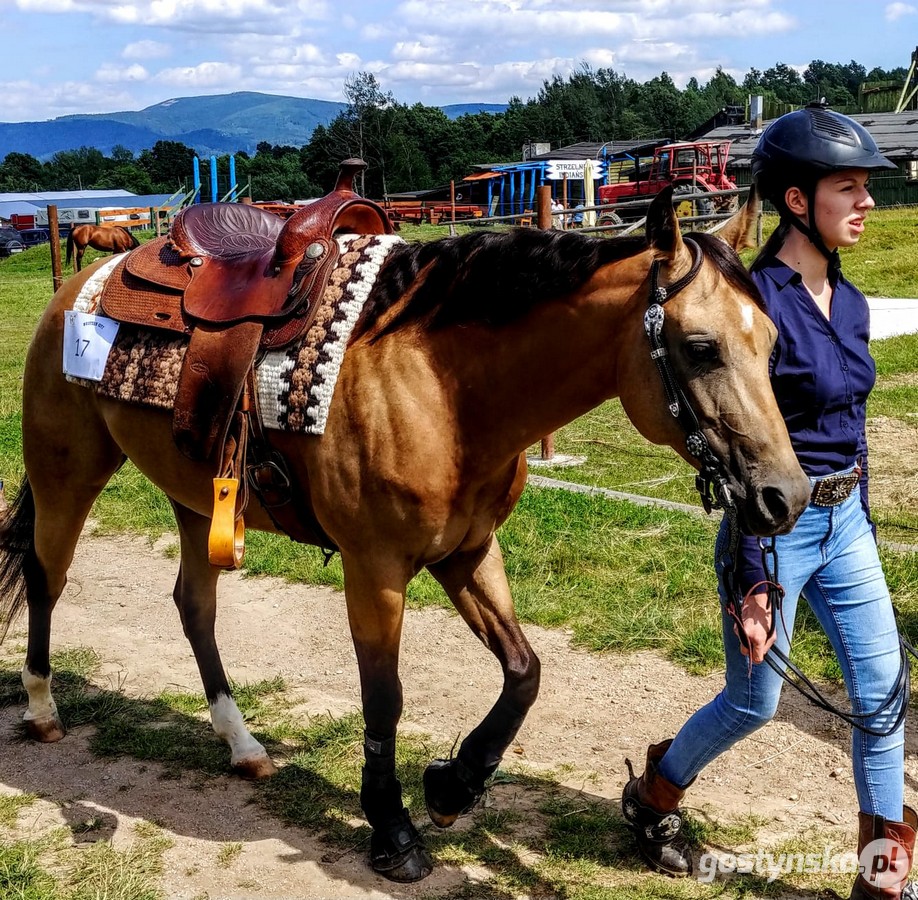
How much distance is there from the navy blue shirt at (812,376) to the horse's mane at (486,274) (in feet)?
1.27

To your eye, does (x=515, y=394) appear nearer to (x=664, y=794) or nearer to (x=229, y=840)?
(x=664, y=794)

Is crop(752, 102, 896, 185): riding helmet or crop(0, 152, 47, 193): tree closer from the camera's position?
crop(752, 102, 896, 185): riding helmet

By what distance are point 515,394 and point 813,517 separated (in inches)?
31.5

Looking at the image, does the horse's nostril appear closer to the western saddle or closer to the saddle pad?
the saddle pad

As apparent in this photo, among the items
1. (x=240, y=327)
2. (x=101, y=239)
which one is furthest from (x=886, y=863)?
(x=101, y=239)

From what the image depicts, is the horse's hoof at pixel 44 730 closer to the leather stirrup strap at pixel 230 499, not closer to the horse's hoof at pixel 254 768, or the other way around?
the horse's hoof at pixel 254 768

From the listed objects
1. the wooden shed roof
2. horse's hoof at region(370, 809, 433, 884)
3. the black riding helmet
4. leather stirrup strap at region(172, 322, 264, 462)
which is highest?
the wooden shed roof

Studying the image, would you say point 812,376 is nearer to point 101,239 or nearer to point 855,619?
point 855,619

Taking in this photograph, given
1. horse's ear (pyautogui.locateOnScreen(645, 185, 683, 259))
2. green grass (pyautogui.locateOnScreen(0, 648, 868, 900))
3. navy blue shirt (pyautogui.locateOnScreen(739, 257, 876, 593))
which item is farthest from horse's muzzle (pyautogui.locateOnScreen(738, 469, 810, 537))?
green grass (pyautogui.locateOnScreen(0, 648, 868, 900))

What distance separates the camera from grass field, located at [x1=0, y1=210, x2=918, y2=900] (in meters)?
2.96

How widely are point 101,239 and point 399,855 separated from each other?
2.64 metres

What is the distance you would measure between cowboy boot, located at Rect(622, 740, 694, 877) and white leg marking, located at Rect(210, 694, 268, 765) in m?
1.36

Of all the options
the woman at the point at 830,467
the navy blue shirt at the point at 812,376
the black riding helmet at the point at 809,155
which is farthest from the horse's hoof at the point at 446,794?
the black riding helmet at the point at 809,155

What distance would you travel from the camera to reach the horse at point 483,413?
7.55 feet
